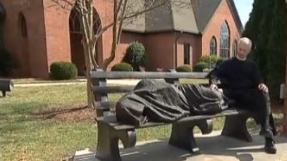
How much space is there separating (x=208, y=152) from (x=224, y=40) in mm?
30838

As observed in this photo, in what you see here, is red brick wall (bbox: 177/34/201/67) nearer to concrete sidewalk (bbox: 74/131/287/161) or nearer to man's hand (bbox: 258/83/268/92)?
concrete sidewalk (bbox: 74/131/287/161)

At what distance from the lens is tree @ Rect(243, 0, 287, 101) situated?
880 centimetres

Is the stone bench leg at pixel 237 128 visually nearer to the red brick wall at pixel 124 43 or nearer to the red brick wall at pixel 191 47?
the red brick wall at pixel 124 43

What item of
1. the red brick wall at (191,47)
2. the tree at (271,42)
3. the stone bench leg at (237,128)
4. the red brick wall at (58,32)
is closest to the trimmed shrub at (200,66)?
the red brick wall at (191,47)

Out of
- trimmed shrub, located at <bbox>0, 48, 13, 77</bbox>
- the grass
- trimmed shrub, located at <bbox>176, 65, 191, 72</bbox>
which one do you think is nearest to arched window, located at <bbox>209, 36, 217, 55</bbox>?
trimmed shrub, located at <bbox>176, 65, 191, 72</bbox>

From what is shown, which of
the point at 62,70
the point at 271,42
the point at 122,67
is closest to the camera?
the point at 271,42

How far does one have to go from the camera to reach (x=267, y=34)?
9.24 meters

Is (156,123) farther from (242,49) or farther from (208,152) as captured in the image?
(242,49)

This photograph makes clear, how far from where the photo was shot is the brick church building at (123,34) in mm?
20266

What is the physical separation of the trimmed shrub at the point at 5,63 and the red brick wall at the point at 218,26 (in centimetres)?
1680

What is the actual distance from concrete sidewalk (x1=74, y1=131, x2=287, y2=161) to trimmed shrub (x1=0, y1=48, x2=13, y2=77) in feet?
59.9

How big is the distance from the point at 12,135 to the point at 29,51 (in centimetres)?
1641

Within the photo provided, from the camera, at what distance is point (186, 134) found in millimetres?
4156

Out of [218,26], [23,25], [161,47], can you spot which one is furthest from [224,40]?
[23,25]
